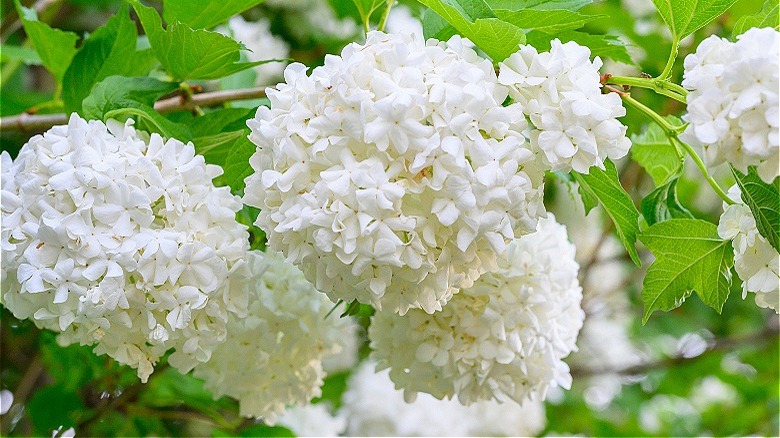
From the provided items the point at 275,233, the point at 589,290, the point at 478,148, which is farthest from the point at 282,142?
the point at 589,290

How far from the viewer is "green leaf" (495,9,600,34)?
1.04 meters

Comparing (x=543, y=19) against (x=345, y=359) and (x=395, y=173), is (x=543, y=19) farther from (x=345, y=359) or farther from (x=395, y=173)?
(x=345, y=359)

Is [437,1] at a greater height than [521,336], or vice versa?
[437,1]

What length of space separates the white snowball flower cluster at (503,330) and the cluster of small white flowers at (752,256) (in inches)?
10.9

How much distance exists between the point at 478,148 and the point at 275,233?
0.25 m

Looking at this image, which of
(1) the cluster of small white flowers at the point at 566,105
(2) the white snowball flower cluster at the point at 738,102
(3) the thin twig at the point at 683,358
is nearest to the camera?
(2) the white snowball flower cluster at the point at 738,102

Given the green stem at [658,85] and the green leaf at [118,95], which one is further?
the green leaf at [118,95]

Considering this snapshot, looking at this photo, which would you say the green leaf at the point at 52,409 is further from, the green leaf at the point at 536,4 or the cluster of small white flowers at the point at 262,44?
the green leaf at the point at 536,4

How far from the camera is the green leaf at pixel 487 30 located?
38.9 inches

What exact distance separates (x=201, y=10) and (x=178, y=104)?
0.61 ft

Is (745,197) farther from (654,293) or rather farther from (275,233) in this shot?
(275,233)

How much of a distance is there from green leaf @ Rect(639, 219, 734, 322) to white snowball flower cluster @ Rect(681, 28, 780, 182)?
9.4 inches

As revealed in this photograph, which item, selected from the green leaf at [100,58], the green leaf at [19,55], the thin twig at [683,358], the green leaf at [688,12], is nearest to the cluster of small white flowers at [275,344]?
the green leaf at [100,58]

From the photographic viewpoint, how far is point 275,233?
990 mm
